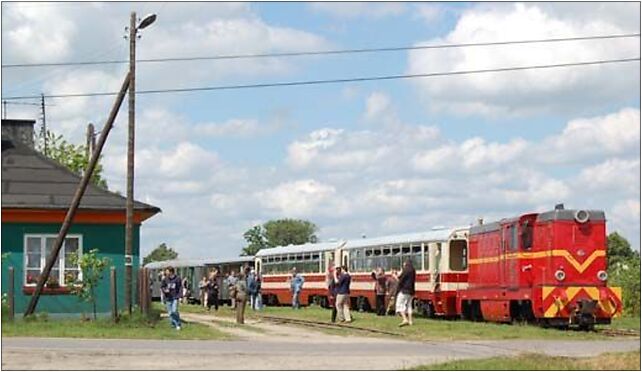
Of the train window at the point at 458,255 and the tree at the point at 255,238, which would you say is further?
the tree at the point at 255,238

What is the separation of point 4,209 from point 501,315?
45.4ft

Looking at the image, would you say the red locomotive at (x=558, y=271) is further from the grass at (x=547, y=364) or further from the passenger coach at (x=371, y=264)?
the grass at (x=547, y=364)

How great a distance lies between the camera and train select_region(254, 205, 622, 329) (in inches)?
1288

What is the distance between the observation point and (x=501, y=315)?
35.8 m

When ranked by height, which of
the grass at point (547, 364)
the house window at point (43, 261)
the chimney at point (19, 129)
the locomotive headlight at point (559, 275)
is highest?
the chimney at point (19, 129)

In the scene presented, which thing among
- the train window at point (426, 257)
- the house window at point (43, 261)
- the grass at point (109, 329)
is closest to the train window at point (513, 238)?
the train window at point (426, 257)

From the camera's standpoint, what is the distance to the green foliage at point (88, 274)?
33.9 metres

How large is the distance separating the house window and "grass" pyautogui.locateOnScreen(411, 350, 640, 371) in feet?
57.5

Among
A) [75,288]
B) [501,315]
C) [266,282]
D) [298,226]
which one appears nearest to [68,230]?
[75,288]

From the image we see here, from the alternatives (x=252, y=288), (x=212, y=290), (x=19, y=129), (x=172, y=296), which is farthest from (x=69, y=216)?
(x=212, y=290)

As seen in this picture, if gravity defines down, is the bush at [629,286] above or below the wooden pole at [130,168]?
below

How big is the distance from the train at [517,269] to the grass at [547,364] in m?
11.5

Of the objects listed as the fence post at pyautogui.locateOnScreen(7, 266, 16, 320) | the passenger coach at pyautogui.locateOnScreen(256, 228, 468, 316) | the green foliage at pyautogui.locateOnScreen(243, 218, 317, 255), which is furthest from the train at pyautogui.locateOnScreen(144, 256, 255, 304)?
the green foliage at pyautogui.locateOnScreen(243, 218, 317, 255)

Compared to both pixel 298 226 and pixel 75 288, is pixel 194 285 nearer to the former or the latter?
pixel 75 288
